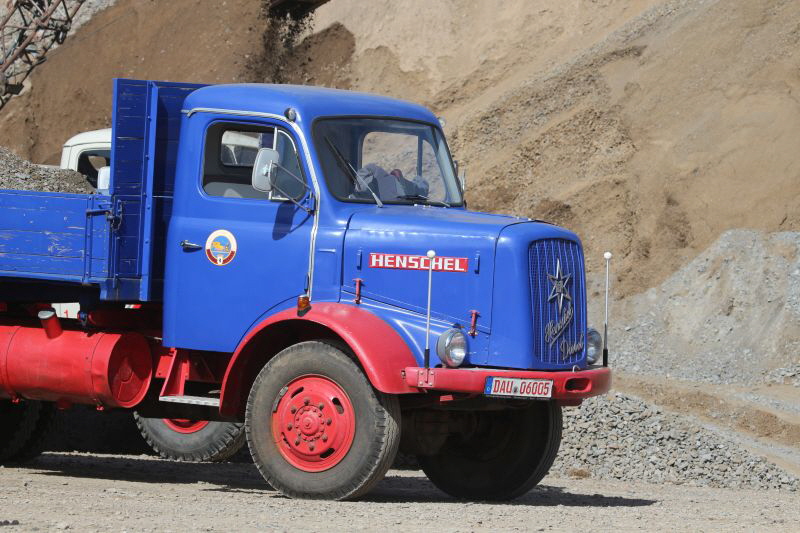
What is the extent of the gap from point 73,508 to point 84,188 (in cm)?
758

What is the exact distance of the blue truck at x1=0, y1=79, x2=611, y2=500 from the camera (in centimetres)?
972

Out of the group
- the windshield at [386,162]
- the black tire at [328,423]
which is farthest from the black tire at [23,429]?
the windshield at [386,162]

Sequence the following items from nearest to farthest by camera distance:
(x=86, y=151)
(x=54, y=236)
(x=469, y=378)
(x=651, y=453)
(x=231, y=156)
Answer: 1. (x=469, y=378)
2. (x=231, y=156)
3. (x=54, y=236)
4. (x=651, y=453)
5. (x=86, y=151)

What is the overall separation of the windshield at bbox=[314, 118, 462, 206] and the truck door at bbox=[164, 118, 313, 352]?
11.6 inches

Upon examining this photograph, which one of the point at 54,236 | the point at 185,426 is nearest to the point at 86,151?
the point at 185,426

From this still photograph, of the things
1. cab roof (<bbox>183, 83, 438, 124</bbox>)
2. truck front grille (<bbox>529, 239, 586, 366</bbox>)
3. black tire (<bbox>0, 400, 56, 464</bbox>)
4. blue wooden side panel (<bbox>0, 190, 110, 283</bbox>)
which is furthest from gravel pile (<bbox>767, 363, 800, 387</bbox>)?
blue wooden side panel (<bbox>0, 190, 110, 283</bbox>)

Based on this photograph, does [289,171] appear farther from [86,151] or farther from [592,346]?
[86,151]

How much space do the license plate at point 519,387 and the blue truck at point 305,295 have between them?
1 centimetres

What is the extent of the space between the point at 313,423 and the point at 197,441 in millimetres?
4088

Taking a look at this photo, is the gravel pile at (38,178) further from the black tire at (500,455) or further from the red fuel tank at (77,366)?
the black tire at (500,455)

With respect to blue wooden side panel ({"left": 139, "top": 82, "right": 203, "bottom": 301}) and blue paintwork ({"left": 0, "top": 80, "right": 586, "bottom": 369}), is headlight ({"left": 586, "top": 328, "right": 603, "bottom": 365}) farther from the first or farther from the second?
blue wooden side panel ({"left": 139, "top": 82, "right": 203, "bottom": 301})

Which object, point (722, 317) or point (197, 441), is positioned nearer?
point (197, 441)

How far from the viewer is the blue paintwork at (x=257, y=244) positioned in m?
9.78

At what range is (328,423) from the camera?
981 centimetres
